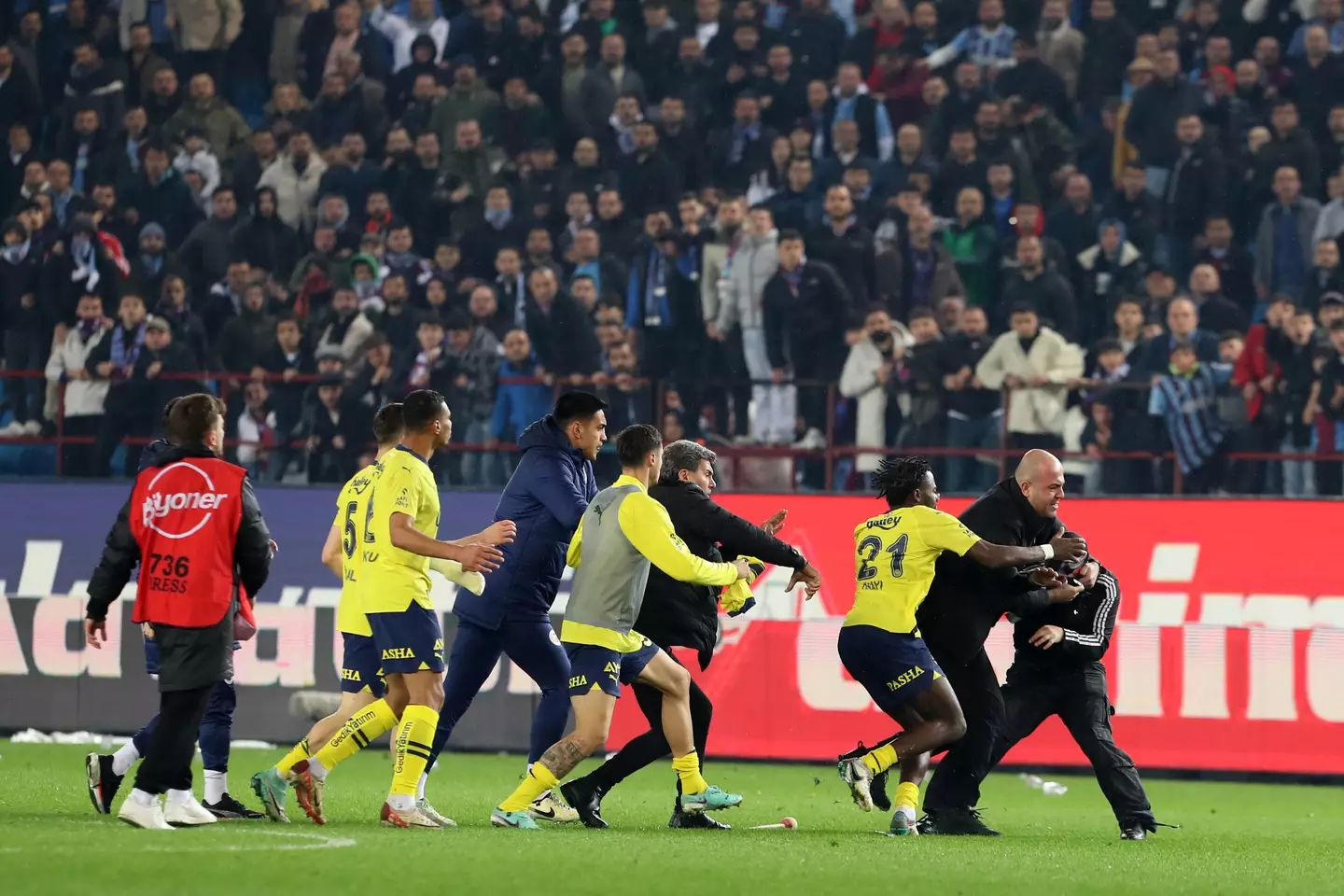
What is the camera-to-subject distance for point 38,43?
22.3m

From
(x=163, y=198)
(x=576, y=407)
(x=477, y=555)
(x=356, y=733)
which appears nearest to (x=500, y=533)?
(x=477, y=555)

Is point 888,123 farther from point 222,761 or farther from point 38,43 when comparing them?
point 222,761

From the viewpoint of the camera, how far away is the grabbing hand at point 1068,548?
9680mm

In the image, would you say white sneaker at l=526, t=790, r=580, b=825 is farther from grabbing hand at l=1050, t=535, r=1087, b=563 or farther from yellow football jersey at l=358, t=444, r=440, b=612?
grabbing hand at l=1050, t=535, r=1087, b=563

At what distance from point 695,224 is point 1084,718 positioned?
9.34 metres

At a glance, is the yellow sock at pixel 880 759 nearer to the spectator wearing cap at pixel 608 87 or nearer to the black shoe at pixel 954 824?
the black shoe at pixel 954 824

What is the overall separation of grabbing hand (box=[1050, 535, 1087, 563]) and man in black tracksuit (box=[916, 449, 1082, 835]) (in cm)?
22

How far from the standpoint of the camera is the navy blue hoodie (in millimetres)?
9617

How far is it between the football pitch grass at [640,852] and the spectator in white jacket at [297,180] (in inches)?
361

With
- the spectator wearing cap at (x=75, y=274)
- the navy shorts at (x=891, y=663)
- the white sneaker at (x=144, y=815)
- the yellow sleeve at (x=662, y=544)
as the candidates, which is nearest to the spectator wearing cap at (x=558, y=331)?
the spectator wearing cap at (x=75, y=274)

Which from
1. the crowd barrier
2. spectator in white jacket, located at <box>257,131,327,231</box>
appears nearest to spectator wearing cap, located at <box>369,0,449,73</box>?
spectator in white jacket, located at <box>257,131,327,231</box>

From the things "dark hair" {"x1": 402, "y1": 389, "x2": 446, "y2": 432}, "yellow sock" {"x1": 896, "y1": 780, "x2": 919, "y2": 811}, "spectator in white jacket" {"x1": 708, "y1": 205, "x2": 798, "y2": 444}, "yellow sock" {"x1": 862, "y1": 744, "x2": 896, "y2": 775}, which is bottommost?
"yellow sock" {"x1": 896, "y1": 780, "x2": 919, "y2": 811}

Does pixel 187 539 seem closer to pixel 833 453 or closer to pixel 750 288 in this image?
pixel 833 453

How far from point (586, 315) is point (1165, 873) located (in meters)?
10.5
